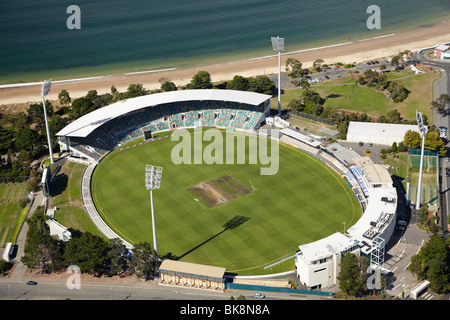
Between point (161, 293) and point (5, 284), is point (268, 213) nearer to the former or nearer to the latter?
point (161, 293)

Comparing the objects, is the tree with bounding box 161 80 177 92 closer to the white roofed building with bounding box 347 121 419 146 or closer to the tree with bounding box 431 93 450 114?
the white roofed building with bounding box 347 121 419 146

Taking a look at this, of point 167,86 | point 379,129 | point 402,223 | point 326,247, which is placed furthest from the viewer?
point 167,86

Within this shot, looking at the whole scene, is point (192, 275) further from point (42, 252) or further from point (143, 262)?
point (42, 252)

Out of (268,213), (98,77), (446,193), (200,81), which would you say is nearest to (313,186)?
(268,213)

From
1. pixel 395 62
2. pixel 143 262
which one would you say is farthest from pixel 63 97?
pixel 395 62

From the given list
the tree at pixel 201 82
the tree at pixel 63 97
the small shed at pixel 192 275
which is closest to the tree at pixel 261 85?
the tree at pixel 201 82

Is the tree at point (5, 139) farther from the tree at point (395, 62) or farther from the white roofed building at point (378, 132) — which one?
the tree at point (395, 62)
